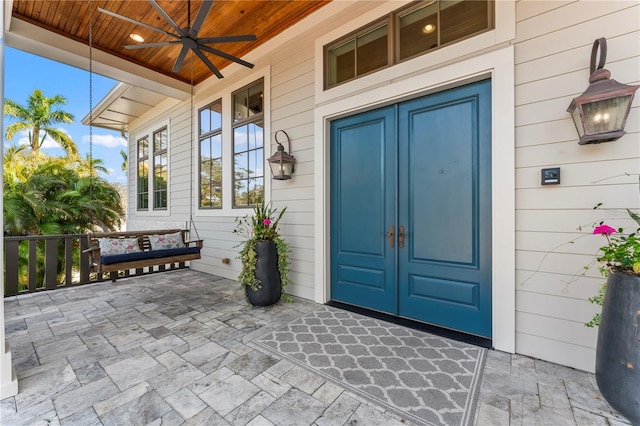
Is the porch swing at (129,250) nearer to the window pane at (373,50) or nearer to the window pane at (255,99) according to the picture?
the window pane at (255,99)

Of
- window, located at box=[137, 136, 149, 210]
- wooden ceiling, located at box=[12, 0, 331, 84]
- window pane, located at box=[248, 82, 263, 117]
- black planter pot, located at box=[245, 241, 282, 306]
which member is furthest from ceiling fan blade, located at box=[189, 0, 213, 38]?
window, located at box=[137, 136, 149, 210]

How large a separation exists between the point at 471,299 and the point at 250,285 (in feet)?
7.51

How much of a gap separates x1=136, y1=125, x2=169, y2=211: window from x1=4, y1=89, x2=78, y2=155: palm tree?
238 inches

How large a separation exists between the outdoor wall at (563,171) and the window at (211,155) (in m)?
4.33

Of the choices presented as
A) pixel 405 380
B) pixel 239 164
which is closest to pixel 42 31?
pixel 239 164

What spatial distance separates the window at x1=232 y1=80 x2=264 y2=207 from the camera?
4086 millimetres

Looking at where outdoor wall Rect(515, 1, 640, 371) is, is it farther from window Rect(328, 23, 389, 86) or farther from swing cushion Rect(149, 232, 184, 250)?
swing cushion Rect(149, 232, 184, 250)

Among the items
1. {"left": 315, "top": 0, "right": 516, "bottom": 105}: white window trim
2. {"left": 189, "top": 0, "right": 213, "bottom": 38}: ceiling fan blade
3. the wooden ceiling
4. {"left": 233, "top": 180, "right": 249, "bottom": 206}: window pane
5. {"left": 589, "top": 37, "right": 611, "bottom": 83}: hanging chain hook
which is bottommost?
{"left": 233, "top": 180, "right": 249, "bottom": 206}: window pane

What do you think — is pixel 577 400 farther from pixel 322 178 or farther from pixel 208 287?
pixel 208 287

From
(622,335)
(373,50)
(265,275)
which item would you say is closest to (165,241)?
(265,275)

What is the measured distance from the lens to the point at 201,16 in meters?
2.51

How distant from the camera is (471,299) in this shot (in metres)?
2.39

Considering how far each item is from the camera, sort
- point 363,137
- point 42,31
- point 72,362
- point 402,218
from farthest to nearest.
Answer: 1. point 42,31
2. point 363,137
3. point 402,218
4. point 72,362

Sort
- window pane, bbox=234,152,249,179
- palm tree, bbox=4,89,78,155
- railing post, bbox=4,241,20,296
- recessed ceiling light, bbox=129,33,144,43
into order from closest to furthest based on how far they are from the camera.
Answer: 1. railing post, bbox=4,241,20,296
2. recessed ceiling light, bbox=129,33,144,43
3. window pane, bbox=234,152,249,179
4. palm tree, bbox=4,89,78,155
